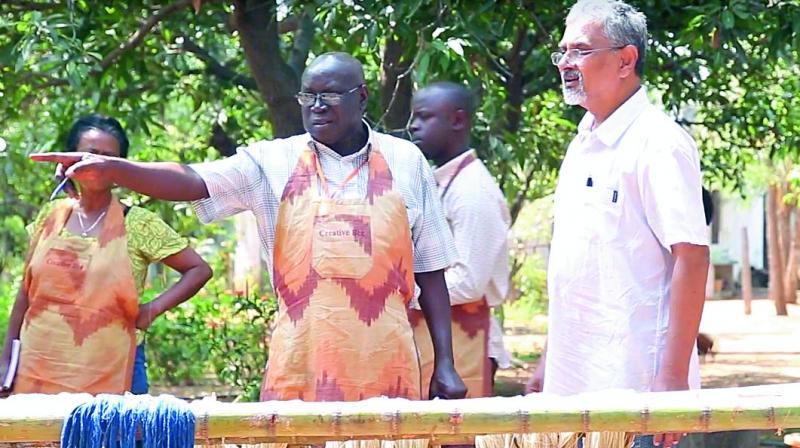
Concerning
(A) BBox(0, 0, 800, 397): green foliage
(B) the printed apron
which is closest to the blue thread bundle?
(B) the printed apron

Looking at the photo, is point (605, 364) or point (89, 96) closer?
point (605, 364)

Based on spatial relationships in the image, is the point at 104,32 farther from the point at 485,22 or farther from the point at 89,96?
the point at 485,22

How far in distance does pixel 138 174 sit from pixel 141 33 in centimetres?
324

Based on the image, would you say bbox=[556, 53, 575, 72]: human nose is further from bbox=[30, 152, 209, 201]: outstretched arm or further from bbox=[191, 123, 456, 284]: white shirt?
bbox=[30, 152, 209, 201]: outstretched arm

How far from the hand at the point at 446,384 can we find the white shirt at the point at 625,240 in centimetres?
28

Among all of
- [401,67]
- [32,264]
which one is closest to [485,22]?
[401,67]

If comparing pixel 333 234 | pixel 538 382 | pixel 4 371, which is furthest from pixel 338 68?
pixel 4 371

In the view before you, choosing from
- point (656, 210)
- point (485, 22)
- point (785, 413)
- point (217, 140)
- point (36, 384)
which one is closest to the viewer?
point (785, 413)

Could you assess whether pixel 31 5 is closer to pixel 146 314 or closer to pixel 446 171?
pixel 146 314

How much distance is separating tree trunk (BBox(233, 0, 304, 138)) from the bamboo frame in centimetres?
402

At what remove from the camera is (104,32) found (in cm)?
584

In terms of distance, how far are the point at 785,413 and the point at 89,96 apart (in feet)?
16.1

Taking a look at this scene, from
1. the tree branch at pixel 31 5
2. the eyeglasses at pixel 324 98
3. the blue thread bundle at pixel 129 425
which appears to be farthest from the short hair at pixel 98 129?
the blue thread bundle at pixel 129 425

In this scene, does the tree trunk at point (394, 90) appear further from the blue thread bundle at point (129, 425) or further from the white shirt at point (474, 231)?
the blue thread bundle at point (129, 425)
